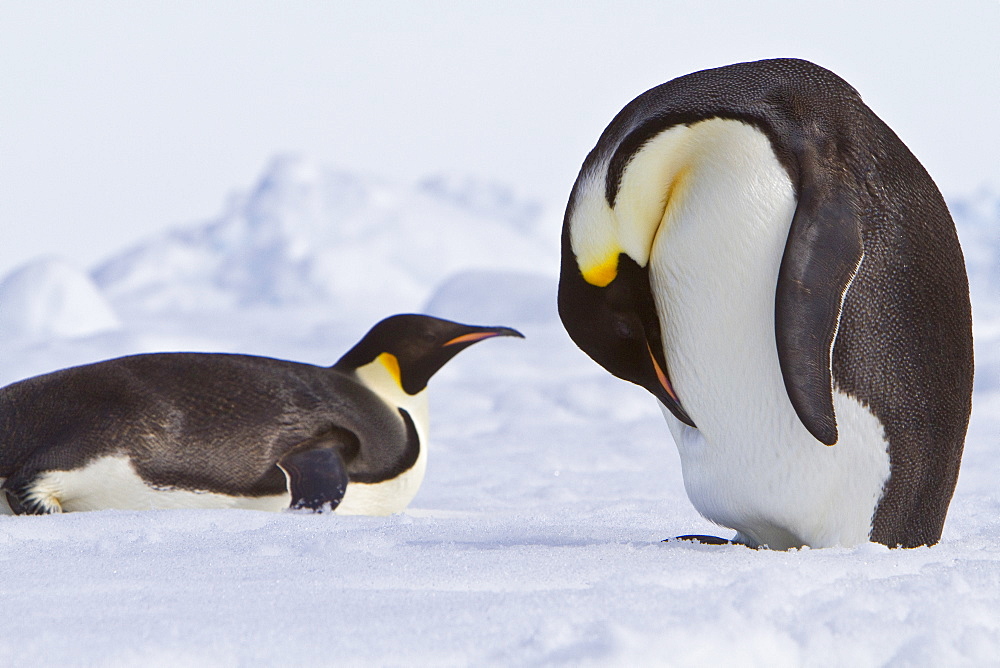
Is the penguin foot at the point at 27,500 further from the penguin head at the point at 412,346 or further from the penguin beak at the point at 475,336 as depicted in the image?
the penguin beak at the point at 475,336

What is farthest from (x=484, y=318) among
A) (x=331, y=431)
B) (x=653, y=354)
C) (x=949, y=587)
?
(x=949, y=587)

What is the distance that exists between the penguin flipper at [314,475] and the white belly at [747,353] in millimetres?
1212

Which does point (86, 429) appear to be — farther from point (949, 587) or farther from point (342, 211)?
point (342, 211)

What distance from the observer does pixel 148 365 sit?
2.96 meters

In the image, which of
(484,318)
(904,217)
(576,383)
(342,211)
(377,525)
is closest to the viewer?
(904,217)

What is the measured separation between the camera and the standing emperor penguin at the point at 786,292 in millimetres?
1755

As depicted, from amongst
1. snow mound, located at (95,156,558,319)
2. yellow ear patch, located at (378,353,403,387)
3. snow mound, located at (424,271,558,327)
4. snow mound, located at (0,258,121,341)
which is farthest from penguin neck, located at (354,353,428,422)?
snow mound, located at (95,156,558,319)

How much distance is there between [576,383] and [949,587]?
464cm

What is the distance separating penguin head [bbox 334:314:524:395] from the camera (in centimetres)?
349

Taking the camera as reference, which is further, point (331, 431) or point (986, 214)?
point (986, 214)

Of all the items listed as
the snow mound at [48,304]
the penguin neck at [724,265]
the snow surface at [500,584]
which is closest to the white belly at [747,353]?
the penguin neck at [724,265]

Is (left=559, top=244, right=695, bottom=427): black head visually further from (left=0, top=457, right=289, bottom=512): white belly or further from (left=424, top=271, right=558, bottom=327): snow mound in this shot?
(left=424, top=271, right=558, bottom=327): snow mound

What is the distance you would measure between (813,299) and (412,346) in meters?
1.97

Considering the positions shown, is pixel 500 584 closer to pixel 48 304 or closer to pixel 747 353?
pixel 747 353
